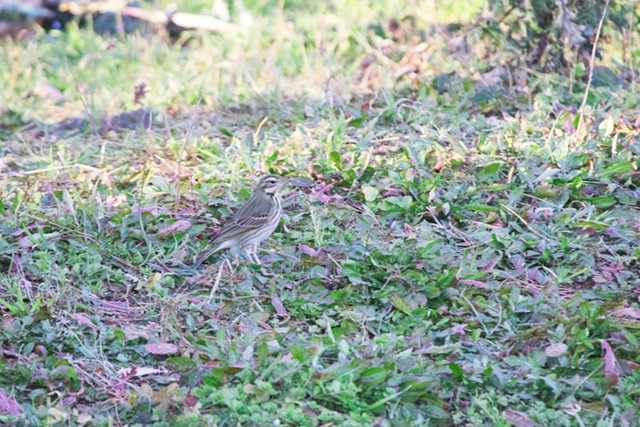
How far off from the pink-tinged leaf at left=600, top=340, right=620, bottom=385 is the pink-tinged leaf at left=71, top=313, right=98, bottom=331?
2699mm

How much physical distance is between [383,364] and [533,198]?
2187mm

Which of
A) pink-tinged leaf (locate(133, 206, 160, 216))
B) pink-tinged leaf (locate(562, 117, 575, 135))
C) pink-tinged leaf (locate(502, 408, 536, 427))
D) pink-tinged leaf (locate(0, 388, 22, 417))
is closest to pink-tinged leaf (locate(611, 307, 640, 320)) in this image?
pink-tinged leaf (locate(502, 408, 536, 427))

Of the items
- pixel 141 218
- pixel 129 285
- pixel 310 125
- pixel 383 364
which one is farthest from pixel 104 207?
pixel 383 364

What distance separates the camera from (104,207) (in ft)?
23.8

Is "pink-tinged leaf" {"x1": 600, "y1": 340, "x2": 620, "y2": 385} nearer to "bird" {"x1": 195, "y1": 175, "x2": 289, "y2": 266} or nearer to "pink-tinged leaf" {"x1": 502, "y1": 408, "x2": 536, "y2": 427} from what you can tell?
"pink-tinged leaf" {"x1": 502, "y1": 408, "x2": 536, "y2": 427}

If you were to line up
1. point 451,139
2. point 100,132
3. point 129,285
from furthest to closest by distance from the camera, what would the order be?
point 100,132 → point 451,139 → point 129,285

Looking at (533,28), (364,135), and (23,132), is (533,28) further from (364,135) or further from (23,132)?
(23,132)

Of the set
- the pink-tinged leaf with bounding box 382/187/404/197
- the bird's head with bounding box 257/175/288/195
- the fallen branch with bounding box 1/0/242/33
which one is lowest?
the fallen branch with bounding box 1/0/242/33

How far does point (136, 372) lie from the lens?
557cm

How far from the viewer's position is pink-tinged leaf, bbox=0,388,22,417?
5.22 m

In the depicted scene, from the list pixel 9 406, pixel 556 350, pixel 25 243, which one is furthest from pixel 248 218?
pixel 556 350

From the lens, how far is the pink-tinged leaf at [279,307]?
6.18 meters

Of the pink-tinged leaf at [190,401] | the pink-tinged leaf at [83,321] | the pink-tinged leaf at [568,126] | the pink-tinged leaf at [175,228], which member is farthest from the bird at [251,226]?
the pink-tinged leaf at [568,126]

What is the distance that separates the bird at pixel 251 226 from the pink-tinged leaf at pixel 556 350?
1941 millimetres
